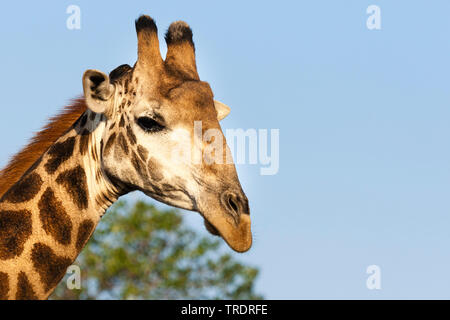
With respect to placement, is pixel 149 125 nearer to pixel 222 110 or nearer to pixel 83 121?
pixel 83 121

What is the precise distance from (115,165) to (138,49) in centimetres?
143

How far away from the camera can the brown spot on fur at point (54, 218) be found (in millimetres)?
7555

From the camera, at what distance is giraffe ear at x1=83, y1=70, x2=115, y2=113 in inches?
304

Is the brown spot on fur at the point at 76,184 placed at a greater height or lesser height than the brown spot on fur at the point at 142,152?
lesser

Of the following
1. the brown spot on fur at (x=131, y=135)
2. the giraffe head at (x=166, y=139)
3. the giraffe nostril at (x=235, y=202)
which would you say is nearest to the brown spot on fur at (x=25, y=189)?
the giraffe head at (x=166, y=139)

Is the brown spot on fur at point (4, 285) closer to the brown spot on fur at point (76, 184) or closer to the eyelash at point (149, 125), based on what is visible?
the brown spot on fur at point (76, 184)

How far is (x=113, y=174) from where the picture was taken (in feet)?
25.3

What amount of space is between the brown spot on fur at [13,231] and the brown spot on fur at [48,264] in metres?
0.16

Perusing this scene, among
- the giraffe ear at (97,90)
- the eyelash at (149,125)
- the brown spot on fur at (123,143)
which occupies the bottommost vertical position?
the brown spot on fur at (123,143)

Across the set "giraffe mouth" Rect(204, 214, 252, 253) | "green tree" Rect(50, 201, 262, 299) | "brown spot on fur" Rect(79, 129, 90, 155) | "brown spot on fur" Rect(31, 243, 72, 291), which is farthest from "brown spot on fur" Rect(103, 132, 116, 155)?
"green tree" Rect(50, 201, 262, 299)
